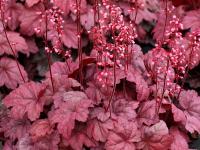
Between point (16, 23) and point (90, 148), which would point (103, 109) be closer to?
point (90, 148)

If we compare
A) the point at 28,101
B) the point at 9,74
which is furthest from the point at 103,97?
the point at 9,74

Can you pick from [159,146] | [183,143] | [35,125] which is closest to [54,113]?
[35,125]

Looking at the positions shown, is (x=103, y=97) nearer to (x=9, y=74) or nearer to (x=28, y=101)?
(x=28, y=101)

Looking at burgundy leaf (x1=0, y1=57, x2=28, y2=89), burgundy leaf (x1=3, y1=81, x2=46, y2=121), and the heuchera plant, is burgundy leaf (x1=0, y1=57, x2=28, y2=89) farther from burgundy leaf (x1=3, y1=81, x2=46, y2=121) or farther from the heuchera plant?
burgundy leaf (x1=3, y1=81, x2=46, y2=121)

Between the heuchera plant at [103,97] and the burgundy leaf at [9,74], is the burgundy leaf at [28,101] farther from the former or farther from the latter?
the burgundy leaf at [9,74]

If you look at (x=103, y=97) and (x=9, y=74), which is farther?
(x=9, y=74)

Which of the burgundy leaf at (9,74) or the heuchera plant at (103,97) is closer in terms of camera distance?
the heuchera plant at (103,97)

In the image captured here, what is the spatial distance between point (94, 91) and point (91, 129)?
0.35m

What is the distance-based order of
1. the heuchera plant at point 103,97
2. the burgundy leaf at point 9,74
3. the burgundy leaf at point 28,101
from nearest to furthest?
1. the heuchera plant at point 103,97
2. the burgundy leaf at point 28,101
3. the burgundy leaf at point 9,74

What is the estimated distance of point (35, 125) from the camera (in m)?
3.55

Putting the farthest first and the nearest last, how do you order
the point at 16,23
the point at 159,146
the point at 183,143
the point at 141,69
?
the point at 16,23 < the point at 141,69 < the point at 183,143 < the point at 159,146

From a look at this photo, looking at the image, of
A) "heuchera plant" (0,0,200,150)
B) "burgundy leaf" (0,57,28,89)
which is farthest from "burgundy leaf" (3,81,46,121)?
"burgundy leaf" (0,57,28,89)

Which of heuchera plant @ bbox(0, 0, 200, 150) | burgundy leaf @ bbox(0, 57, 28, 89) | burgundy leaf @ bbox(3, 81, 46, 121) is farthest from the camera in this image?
burgundy leaf @ bbox(0, 57, 28, 89)

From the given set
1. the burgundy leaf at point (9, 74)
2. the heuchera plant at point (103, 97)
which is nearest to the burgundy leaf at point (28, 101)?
the heuchera plant at point (103, 97)
